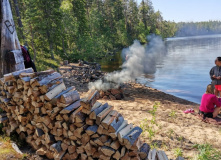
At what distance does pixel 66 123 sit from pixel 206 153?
330cm

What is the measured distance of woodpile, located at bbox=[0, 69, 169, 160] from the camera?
318 centimetres

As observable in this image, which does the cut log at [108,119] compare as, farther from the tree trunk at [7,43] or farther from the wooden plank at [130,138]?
the tree trunk at [7,43]

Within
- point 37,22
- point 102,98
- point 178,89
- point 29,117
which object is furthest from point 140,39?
point 29,117

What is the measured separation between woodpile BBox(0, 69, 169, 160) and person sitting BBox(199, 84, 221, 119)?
3748 millimetres

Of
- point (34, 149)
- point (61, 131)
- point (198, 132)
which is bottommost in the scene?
point (198, 132)

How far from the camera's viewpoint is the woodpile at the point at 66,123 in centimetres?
318

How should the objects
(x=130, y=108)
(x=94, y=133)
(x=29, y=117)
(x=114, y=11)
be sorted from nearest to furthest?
(x=94, y=133) < (x=29, y=117) < (x=130, y=108) < (x=114, y=11)

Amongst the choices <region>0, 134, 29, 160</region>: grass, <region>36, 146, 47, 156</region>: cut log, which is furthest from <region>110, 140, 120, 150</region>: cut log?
<region>0, 134, 29, 160</region>: grass

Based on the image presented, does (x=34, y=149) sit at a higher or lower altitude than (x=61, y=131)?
lower

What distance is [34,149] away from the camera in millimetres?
4195

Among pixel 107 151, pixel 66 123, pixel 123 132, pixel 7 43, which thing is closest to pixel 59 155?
pixel 66 123

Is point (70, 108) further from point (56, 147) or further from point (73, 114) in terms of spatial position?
point (56, 147)

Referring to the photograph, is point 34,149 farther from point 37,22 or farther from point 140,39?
point 140,39

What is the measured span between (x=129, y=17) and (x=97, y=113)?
75.0 m
